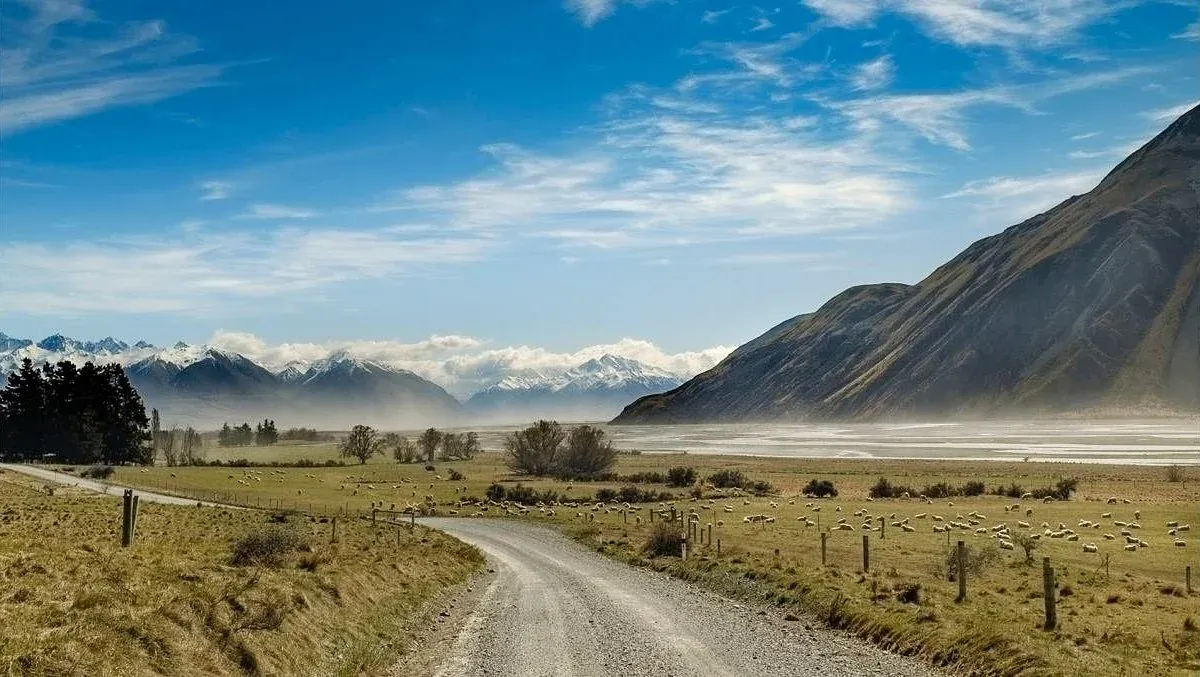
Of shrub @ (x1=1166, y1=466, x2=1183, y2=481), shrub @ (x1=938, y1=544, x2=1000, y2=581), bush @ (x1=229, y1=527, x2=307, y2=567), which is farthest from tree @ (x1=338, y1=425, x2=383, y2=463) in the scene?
shrub @ (x1=938, y1=544, x2=1000, y2=581)

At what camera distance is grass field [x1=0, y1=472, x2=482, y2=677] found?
14864 millimetres

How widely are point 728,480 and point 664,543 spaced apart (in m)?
64.4

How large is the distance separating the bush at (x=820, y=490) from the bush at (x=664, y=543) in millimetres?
50494

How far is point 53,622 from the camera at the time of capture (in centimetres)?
1544

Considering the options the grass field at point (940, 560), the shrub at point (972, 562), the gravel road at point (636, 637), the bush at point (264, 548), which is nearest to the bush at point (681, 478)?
the grass field at point (940, 560)

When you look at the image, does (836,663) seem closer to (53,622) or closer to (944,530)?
(53,622)

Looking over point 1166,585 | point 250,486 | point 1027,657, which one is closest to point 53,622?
point 1027,657

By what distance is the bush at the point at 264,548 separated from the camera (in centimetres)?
2740

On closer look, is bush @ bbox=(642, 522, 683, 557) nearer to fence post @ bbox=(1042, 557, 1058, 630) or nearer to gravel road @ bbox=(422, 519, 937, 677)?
gravel road @ bbox=(422, 519, 937, 677)

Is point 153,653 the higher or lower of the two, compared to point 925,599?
higher

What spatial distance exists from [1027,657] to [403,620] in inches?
673

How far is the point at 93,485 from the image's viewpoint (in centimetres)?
9288

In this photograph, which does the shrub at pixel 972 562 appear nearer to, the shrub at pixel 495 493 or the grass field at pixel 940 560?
the grass field at pixel 940 560

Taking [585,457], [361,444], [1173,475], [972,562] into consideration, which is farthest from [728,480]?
[361,444]
